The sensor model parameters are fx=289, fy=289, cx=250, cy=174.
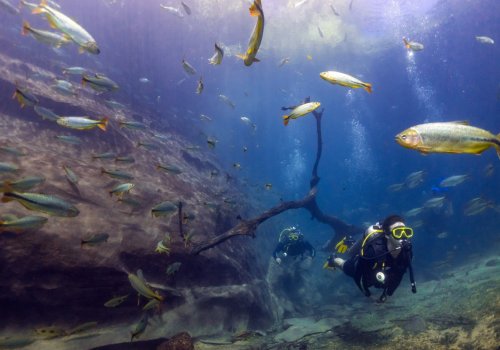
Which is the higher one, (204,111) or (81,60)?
(81,60)

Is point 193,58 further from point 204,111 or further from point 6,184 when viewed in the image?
point 6,184

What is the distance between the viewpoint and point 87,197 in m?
6.76

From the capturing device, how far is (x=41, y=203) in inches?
154

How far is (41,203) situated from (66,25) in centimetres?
296

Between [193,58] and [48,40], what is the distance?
26486 millimetres

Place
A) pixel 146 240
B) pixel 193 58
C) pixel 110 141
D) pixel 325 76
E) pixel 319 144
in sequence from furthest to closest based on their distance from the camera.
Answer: pixel 193 58 < pixel 319 144 < pixel 110 141 < pixel 146 240 < pixel 325 76

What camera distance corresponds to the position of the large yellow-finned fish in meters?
2.75

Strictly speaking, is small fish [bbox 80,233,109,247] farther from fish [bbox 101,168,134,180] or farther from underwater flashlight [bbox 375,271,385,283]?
underwater flashlight [bbox 375,271,385,283]

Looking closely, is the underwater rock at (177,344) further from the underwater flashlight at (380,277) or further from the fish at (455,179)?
the fish at (455,179)

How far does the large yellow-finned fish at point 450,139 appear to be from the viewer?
2748 millimetres

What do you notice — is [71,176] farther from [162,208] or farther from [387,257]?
[387,257]

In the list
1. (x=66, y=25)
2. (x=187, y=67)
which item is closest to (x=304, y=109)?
(x=66, y=25)

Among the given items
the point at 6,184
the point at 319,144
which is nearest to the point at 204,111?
the point at 319,144

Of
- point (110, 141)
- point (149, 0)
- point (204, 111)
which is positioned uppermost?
point (149, 0)
